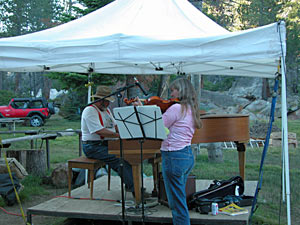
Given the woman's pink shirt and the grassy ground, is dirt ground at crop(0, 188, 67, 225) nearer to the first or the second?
the grassy ground

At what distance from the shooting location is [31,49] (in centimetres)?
A: 457

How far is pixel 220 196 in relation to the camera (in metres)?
5.06

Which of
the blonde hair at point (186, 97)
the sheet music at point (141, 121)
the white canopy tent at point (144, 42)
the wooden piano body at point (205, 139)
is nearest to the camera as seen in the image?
the sheet music at point (141, 121)

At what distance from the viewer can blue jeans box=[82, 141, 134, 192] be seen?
211 inches

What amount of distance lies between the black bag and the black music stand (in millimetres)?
1304

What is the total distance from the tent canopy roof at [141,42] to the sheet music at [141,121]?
78cm

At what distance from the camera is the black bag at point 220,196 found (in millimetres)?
4579

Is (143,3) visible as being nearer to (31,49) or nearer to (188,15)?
(188,15)

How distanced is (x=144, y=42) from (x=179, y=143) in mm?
1293

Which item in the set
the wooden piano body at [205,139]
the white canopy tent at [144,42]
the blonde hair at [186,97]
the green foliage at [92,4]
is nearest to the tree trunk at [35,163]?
the wooden piano body at [205,139]

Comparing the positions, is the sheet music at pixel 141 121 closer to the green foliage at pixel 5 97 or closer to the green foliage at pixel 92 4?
the green foliage at pixel 92 4

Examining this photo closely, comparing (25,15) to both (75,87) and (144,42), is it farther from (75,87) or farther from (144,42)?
(144,42)

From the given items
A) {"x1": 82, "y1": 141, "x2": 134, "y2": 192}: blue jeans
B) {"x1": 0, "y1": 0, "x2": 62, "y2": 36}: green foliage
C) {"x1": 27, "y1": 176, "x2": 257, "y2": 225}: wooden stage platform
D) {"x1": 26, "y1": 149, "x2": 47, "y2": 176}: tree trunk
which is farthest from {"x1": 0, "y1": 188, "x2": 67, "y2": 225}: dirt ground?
{"x1": 0, "y1": 0, "x2": 62, "y2": 36}: green foliage

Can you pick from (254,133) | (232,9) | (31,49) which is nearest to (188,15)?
(31,49)
